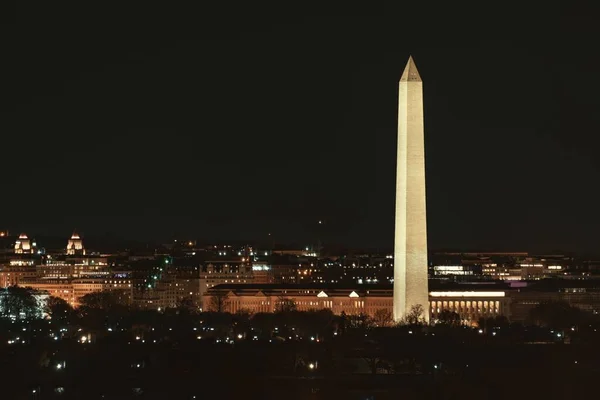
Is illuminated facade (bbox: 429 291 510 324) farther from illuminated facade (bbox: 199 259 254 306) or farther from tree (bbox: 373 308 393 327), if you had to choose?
illuminated facade (bbox: 199 259 254 306)

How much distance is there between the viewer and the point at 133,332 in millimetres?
96875

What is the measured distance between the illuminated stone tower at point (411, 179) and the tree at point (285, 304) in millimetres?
36722

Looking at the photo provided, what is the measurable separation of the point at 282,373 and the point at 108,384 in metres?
8.24

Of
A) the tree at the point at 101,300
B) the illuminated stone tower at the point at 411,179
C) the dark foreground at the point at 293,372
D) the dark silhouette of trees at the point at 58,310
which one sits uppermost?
the illuminated stone tower at the point at 411,179

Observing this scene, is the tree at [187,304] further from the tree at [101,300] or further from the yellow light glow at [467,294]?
the yellow light glow at [467,294]

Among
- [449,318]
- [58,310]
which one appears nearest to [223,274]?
[58,310]

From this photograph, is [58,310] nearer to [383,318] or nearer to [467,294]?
[383,318]

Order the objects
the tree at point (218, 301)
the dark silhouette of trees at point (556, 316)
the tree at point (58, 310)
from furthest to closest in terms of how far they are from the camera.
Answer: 1. the tree at point (218, 301)
2. the tree at point (58, 310)
3. the dark silhouette of trees at point (556, 316)

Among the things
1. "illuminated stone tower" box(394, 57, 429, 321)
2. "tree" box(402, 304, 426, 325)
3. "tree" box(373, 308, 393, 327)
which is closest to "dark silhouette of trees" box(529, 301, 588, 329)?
"tree" box(373, 308, 393, 327)

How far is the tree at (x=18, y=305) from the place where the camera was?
401ft

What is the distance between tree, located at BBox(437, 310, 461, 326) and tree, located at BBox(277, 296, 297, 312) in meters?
12.8

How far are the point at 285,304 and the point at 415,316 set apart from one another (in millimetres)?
39346

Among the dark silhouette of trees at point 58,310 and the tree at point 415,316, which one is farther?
the dark silhouette of trees at point 58,310

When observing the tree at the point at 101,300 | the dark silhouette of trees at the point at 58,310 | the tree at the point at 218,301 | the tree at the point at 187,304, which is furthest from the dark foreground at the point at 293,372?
the tree at the point at 218,301
